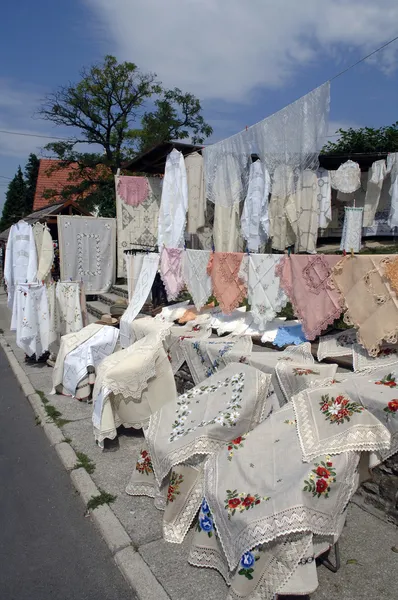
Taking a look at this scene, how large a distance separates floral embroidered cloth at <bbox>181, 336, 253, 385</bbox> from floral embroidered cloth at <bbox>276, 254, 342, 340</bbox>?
68 centimetres

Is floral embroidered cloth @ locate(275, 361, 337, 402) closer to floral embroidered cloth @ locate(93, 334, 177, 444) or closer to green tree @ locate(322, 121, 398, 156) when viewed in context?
floral embroidered cloth @ locate(93, 334, 177, 444)

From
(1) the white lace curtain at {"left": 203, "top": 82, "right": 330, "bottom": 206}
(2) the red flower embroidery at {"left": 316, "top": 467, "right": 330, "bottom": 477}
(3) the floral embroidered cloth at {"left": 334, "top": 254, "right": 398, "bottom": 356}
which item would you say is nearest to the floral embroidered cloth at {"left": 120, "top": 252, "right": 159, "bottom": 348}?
(1) the white lace curtain at {"left": 203, "top": 82, "right": 330, "bottom": 206}

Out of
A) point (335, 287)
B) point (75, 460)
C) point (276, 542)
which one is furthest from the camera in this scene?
point (75, 460)

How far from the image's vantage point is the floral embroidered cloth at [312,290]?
14.2 feet

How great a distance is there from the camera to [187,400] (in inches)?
149

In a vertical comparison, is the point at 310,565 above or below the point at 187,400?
below

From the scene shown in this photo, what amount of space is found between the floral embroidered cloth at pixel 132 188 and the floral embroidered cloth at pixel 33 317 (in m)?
3.07

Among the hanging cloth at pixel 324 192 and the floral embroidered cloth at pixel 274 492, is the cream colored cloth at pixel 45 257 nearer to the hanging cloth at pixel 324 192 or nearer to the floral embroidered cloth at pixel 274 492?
the hanging cloth at pixel 324 192

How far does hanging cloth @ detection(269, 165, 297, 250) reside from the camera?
6055 millimetres

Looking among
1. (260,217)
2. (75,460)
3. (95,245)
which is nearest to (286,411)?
(75,460)

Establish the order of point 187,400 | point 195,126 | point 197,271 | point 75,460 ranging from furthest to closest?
point 195,126, point 197,271, point 75,460, point 187,400

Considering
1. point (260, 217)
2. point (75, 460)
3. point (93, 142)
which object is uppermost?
point (93, 142)

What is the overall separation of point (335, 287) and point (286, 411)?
159 cm

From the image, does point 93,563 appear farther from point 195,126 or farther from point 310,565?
point 195,126
